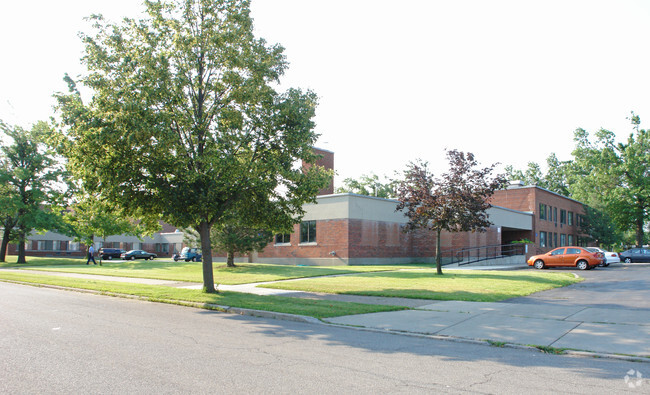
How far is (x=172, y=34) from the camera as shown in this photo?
52.2ft

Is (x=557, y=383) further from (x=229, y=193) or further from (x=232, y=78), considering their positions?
(x=232, y=78)

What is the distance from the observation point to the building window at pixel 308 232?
124ft

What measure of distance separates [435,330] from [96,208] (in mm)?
12124

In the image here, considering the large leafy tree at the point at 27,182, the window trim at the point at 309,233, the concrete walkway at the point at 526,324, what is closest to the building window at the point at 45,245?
the large leafy tree at the point at 27,182

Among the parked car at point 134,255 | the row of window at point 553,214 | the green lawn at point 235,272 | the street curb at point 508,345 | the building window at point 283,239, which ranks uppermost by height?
the row of window at point 553,214

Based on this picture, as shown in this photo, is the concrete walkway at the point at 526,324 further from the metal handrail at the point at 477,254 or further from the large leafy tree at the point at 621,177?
the large leafy tree at the point at 621,177

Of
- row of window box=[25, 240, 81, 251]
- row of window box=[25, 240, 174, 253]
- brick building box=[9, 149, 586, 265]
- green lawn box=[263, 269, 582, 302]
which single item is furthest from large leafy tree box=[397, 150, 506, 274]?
row of window box=[25, 240, 81, 251]

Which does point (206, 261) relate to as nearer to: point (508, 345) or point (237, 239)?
point (508, 345)

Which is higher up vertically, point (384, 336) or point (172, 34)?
point (172, 34)

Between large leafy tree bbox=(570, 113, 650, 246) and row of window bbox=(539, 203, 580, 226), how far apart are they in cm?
468

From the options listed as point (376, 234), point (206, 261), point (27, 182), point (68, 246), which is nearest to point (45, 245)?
point (68, 246)

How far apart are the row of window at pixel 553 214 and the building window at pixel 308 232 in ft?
86.9

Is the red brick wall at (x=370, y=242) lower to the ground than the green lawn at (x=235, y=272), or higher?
higher

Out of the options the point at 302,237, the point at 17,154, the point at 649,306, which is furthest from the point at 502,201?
the point at 17,154
